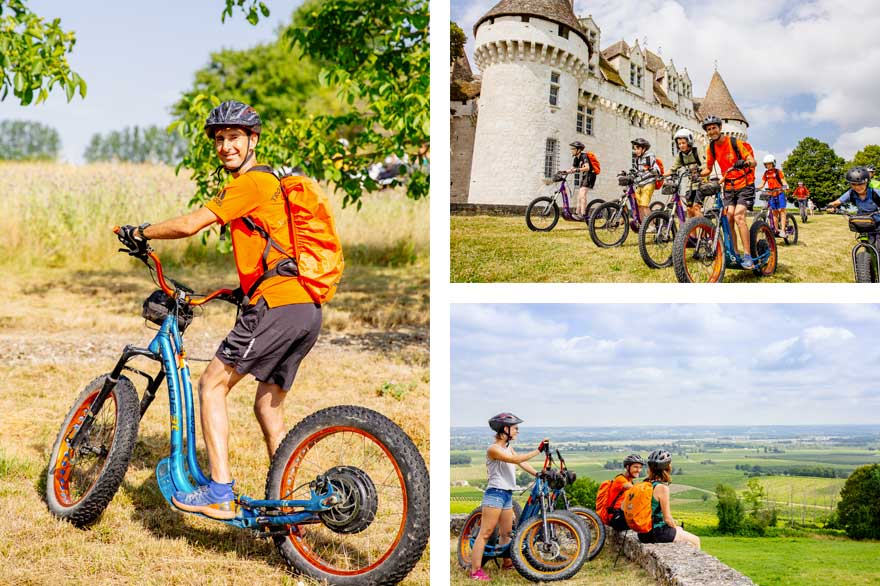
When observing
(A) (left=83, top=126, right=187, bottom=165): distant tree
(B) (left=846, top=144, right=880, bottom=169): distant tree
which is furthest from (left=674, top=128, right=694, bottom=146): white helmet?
(A) (left=83, top=126, right=187, bottom=165): distant tree

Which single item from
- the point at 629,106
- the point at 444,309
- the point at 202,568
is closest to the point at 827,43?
the point at 629,106

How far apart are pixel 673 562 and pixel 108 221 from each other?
412 inches

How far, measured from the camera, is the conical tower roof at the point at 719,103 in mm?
3508

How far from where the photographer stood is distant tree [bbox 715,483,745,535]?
366 cm

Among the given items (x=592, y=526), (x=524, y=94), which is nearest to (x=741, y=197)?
(x=524, y=94)

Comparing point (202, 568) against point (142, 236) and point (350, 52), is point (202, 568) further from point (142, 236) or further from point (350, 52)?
point (350, 52)

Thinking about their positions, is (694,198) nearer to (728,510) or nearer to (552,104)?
(552,104)

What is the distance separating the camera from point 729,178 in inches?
145

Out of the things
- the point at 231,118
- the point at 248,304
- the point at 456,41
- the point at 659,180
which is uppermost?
the point at 456,41

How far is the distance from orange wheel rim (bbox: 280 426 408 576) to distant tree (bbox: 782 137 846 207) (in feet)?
6.63

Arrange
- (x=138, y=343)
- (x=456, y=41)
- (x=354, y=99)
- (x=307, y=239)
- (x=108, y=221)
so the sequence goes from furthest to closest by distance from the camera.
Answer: (x=108, y=221), (x=138, y=343), (x=354, y=99), (x=456, y=41), (x=307, y=239)

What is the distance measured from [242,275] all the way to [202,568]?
118 cm

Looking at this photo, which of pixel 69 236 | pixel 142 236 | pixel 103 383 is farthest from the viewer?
pixel 69 236

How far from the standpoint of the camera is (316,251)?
333 centimetres
